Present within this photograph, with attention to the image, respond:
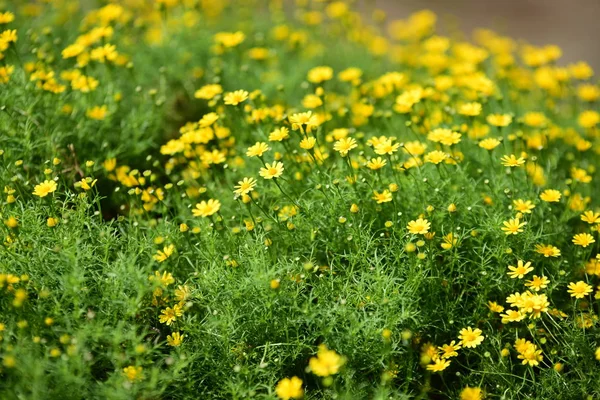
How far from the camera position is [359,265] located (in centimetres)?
295

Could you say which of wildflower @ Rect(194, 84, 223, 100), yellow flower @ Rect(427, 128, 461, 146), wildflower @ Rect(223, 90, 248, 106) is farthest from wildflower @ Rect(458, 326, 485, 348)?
wildflower @ Rect(194, 84, 223, 100)

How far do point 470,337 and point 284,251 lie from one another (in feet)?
2.99

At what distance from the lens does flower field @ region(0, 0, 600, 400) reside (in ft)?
Answer: 8.36

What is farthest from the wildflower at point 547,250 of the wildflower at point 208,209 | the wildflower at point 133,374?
the wildflower at point 133,374

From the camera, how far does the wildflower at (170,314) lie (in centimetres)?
267

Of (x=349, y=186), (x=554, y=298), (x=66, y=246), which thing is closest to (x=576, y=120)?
(x=554, y=298)

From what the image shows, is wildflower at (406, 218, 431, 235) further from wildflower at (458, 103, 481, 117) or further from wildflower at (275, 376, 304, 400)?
wildflower at (458, 103, 481, 117)

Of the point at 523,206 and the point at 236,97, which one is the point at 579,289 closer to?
the point at 523,206

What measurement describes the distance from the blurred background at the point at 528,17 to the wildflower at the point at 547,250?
5269 mm

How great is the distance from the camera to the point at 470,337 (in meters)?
2.74

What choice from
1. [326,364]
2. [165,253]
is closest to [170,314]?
[165,253]

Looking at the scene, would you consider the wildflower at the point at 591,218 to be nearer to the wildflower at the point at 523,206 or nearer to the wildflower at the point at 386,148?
the wildflower at the point at 523,206

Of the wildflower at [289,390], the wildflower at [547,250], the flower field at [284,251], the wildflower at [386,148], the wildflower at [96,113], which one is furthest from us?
the wildflower at [96,113]

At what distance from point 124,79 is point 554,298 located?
295 cm
